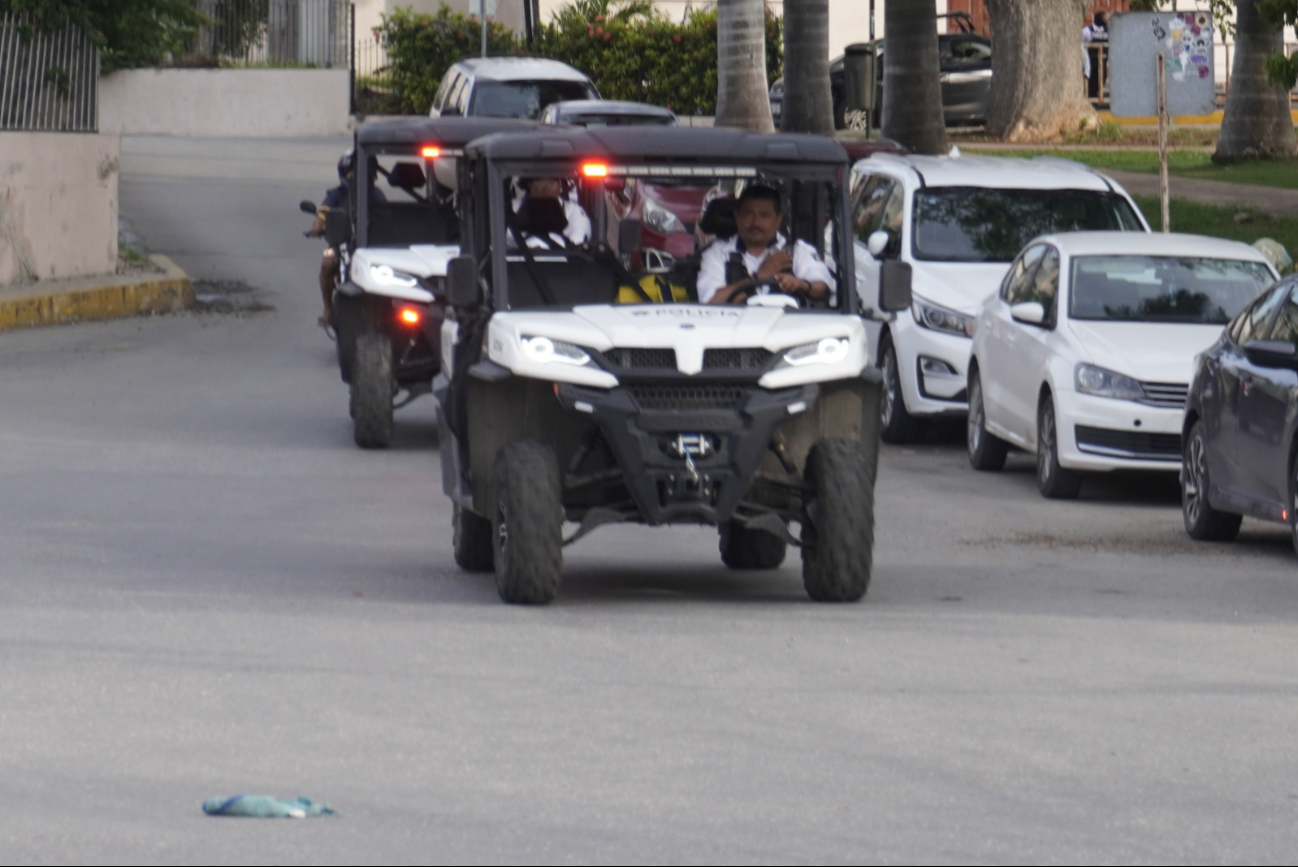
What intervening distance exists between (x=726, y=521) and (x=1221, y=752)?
2803mm

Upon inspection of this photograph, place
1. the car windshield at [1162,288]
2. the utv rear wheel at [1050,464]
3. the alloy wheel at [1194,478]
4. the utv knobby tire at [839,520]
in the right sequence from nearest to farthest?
the utv knobby tire at [839,520], the alloy wheel at [1194,478], the utv rear wheel at [1050,464], the car windshield at [1162,288]

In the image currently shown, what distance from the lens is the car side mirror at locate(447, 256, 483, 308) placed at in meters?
10.2

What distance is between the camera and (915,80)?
29703mm

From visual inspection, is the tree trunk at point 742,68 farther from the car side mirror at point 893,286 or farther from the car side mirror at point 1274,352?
the car side mirror at point 893,286

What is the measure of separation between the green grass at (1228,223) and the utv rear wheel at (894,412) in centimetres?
782

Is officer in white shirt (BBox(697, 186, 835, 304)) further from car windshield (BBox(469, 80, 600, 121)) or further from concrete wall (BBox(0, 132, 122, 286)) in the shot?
car windshield (BBox(469, 80, 600, 121))

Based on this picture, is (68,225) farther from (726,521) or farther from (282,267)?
(726,521)

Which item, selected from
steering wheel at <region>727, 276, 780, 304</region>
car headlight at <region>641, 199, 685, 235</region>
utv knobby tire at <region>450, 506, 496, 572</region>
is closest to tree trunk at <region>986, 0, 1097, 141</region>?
car headlight at <region>641, 199, 685, 235</region>

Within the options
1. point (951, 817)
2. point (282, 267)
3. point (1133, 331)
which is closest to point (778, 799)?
point (951, 817)

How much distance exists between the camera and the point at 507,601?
10.1m

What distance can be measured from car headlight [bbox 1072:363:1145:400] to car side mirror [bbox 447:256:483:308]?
541 centimetres

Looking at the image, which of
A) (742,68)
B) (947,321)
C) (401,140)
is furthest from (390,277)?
(742,68)

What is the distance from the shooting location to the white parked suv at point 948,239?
17172 mm

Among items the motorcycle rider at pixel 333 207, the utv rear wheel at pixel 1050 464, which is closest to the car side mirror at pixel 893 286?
the utv rear wheel at pixel 1050 464
